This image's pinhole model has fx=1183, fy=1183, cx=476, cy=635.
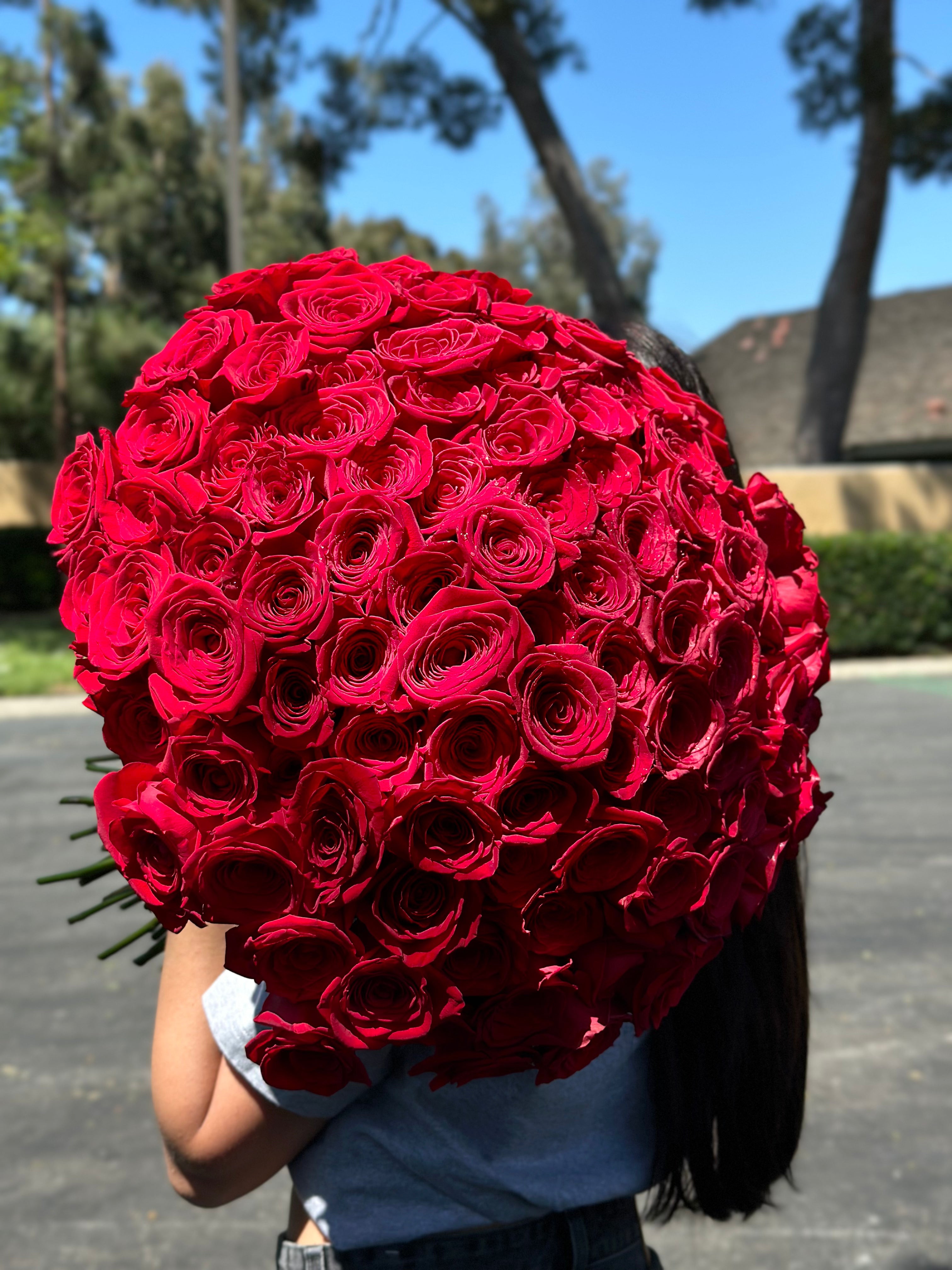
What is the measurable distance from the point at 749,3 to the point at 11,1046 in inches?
691

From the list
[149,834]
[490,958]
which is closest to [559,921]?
[490,958]

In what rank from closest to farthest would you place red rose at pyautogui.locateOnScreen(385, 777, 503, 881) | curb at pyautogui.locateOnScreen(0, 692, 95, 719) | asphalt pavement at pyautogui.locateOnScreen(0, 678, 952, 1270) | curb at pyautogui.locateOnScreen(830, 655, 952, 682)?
red rose at pyautogui.locateOnScreen(385, 777, 503, 881) < asphalt pavement at pyautogui.locateOnScreen(0, 678, 952, 1270) < curb at pyautogui.locateOnScreen(0, 692, 95, 719) < curb at pyautogui.locateOnScreen(830, 655, 952, 682)

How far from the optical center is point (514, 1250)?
1.42 meters

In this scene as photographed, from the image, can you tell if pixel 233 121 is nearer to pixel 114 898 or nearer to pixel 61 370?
pixel 61 370

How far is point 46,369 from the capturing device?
26656 millimetres

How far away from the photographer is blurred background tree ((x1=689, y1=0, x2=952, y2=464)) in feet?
56.6

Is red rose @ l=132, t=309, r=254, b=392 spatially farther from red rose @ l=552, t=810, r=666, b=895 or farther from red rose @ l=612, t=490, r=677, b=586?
red rose @ l=552, t=810, r=666, b=895

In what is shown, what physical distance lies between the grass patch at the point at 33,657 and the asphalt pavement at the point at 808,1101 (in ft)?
20.1

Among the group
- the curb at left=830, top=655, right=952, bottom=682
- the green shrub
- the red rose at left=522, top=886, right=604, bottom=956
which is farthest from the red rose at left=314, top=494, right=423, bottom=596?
the green shrub

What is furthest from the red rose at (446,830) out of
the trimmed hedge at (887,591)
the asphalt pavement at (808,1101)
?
the trimmed hedge at (887,591)

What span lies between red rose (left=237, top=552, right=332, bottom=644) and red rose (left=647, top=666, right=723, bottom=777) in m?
0.32

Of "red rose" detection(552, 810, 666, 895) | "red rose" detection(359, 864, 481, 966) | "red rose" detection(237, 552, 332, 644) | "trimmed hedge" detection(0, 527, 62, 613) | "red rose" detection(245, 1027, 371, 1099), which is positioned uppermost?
"red rose" detection(237, 552, 332, 644)

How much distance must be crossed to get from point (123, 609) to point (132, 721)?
11cm

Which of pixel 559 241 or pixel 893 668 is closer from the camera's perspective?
pixel 893 668
